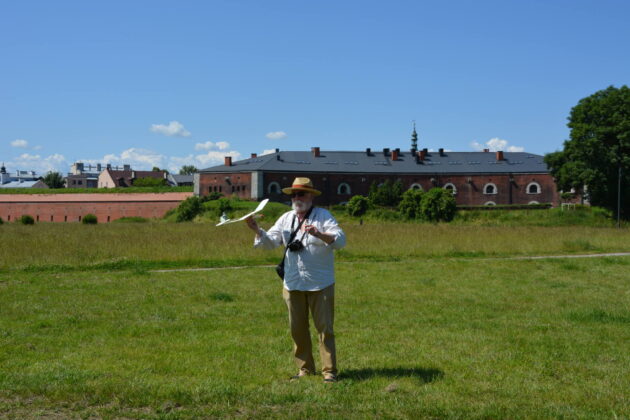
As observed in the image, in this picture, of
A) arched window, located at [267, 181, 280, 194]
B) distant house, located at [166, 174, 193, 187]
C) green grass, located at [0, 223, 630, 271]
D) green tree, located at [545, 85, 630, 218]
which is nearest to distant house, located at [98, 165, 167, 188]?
distant house, located at [166, 174, 193, 187]

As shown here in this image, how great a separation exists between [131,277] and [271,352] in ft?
25.6

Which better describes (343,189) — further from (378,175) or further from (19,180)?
(19,180)

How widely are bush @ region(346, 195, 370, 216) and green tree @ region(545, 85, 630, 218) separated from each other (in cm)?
1536

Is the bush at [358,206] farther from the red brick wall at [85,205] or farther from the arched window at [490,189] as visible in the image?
the red brick wall at [85,205]

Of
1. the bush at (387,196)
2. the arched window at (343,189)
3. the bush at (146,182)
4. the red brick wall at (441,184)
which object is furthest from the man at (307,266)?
the bush at (146,182)

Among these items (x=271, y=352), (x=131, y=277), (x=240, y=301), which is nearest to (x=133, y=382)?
(x=271, y=352)

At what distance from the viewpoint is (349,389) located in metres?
5.66

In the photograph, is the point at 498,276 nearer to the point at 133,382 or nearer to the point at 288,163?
the point at 133,382

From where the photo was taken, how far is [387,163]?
71.8 m

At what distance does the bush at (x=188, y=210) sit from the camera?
195ft

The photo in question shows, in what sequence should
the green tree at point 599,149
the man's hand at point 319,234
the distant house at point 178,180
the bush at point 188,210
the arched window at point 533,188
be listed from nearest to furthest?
1. the man's hand at point 319,234
2. the green tree at point 599,149
3. the bush at point 188,210
4. the arched window at point 533,188
5. the distant house at point 178,180

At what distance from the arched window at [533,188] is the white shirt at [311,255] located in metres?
66.6

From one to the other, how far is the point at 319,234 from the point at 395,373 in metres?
1.60

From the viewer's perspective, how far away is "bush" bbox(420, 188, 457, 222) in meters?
48.2
